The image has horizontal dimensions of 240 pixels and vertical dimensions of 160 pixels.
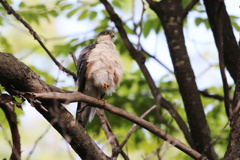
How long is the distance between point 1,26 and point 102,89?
1543 mm

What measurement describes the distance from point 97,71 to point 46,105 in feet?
6.29

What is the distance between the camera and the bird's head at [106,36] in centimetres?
588

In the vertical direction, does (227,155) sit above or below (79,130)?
below

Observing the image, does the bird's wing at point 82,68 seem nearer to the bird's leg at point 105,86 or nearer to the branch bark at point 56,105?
the bird's leg at point 105,86

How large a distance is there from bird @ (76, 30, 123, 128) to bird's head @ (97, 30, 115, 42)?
44cm

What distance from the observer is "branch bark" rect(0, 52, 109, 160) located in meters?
2.97

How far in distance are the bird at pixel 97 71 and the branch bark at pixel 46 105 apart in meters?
1.57

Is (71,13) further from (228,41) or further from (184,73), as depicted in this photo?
(228,41)

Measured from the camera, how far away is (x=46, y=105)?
3.18 metres

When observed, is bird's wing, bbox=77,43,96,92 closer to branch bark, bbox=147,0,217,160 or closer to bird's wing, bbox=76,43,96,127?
bird's wing, bbox=76,43,96,127

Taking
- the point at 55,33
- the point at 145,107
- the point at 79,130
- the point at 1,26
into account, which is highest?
the point at 55,33

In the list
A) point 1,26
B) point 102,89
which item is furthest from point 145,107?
point 1,26

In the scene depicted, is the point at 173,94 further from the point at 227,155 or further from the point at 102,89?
the point at 227,155

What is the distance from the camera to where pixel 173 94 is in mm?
6441
